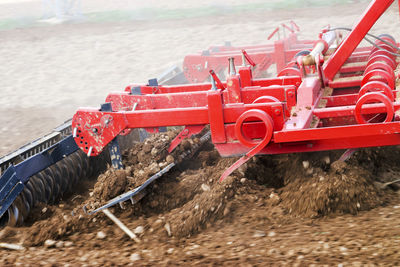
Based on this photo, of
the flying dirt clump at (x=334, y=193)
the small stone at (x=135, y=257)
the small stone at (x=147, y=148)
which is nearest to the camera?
the small stone at (x=135, y=257)

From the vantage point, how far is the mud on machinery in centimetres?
379

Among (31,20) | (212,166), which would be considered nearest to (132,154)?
(212,166)

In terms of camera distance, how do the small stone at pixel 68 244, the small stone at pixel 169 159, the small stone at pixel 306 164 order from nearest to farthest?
the small stone at pixel 68 244, the small stone at pixel 306 164, the small stone at pixel 169 159

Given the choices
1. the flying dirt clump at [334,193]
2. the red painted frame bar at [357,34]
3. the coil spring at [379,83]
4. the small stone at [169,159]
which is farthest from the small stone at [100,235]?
the red painted frame bar at [357,34]

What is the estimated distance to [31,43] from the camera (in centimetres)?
1652

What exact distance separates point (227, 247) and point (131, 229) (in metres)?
0.89

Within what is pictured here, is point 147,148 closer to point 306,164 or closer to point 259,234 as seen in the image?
point 306,164

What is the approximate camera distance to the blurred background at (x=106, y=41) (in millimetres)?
10295

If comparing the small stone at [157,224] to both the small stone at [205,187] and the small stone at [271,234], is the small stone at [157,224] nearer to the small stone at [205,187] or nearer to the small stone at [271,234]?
the small stone at [205,187]

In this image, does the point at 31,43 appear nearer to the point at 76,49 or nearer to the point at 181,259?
the point at 76,49

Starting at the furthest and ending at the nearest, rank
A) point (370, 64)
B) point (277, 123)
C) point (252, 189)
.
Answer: point (370, 64)
point (252, 189)
point (277, 123)

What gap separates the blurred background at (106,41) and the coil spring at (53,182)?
9.37 feet

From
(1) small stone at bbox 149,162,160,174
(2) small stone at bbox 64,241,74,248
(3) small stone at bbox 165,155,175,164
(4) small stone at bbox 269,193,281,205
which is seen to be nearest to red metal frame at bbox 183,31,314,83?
(3) small stone at bbox 165,155,175,164

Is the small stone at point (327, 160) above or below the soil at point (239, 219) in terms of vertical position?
above
